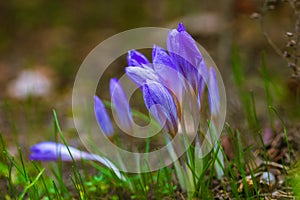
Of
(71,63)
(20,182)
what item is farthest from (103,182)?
(71,63)

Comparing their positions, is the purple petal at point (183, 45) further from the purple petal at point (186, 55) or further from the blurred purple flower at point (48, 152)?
the blurred purple flower at point (48, 152)

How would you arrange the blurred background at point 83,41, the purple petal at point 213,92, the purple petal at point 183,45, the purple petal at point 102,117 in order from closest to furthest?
the purple petal at point 183,45 → the purple petal at point 213,92 → the purple petal at point 102,117 → the blurred background at point 83,41

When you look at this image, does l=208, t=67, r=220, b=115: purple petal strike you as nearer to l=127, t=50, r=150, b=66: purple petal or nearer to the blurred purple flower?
l=127, t=50, r=150, b=66: purple petal

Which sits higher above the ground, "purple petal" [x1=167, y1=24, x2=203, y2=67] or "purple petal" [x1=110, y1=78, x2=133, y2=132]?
"purple petal" [x1=167, y1=24, x2=203, y2=67]

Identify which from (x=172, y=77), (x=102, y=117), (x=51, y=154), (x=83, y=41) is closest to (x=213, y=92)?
(x=172, y=77)

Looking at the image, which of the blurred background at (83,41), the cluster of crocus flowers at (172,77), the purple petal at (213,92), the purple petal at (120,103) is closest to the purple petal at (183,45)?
the cluster of crocus flowers at (172,77)

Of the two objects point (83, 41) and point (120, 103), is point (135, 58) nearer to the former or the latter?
point (120, 103)

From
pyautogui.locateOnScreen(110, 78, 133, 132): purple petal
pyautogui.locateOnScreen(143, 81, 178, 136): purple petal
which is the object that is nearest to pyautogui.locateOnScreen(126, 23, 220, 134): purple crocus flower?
pyautogui.locateOnScreen(143, 81, 178, 136): purple petal
